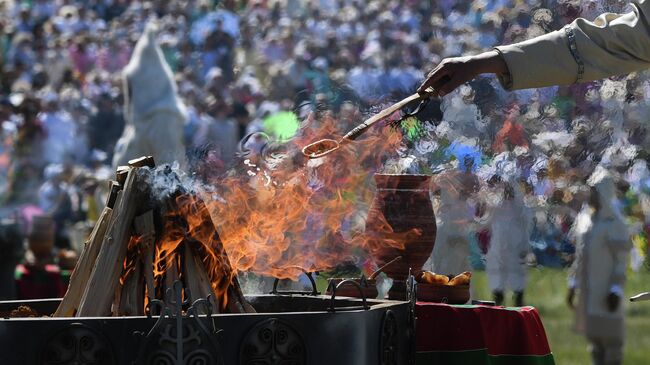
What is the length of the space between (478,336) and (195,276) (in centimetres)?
114

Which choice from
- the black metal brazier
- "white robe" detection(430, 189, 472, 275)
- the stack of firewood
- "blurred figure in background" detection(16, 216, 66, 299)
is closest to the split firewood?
the stack of firewood

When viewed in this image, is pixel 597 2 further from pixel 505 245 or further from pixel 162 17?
pixel 162 17

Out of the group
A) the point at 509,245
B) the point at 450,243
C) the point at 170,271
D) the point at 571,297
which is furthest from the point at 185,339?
the point at 571,297

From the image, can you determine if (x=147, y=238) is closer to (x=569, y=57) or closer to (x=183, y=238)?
(x=183, y=238)

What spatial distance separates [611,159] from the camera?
308 inches

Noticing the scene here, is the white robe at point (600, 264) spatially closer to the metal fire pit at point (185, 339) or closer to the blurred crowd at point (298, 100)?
the blurred crowd at point (298, 100)

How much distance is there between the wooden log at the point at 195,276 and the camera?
15.9ft

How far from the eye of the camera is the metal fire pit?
170 inches

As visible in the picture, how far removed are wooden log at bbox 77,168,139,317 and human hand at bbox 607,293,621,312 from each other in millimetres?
4975

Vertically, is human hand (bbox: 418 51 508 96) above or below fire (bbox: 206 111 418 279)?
above

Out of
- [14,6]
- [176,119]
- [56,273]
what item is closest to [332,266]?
[56,273]

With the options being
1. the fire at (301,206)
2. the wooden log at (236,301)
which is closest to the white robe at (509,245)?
the fire at (301,206)

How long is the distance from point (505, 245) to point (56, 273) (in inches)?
111

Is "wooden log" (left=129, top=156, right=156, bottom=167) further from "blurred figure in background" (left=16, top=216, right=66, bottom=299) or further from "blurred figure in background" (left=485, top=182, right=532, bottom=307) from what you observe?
"blurred figure in background" (left=16, top=216, right=66, bottom=299)
